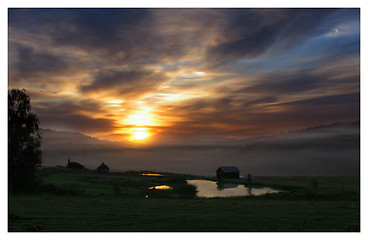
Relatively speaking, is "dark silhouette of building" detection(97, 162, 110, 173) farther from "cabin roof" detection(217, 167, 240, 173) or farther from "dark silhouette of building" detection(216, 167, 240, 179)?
"cabin roof" detection(217, 167, 240, 173)

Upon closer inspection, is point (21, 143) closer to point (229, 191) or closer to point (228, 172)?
point (229, 191)

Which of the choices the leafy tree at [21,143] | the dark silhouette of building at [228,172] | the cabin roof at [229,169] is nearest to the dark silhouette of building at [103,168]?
the dark silhouette of building at [228,172]

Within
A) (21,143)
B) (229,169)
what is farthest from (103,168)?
(21,143)

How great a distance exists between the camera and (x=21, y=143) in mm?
25328

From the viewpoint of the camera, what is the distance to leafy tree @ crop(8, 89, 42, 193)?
25016 millimetres

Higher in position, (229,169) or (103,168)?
(229,169)

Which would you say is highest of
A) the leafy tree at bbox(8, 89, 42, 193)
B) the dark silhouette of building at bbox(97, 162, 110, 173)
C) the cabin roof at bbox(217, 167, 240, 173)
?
the leafy tree at bbox(8, 89, 42, 193)

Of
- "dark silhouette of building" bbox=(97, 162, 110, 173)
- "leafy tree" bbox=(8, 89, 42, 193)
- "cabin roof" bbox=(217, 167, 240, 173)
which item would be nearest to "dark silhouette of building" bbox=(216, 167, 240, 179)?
"cabin roof" bbox=(217, 167, 240, 173)

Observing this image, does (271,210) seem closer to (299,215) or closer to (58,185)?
(299,215)

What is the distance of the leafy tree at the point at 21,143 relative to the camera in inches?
985

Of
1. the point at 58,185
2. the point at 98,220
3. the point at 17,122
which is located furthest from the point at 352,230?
the point at 58,185

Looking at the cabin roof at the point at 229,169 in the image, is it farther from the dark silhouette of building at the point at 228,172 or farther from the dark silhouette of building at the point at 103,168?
the dark silhouette of building at the point at 103,168

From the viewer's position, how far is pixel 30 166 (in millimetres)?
26344

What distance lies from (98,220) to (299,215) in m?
17.7
